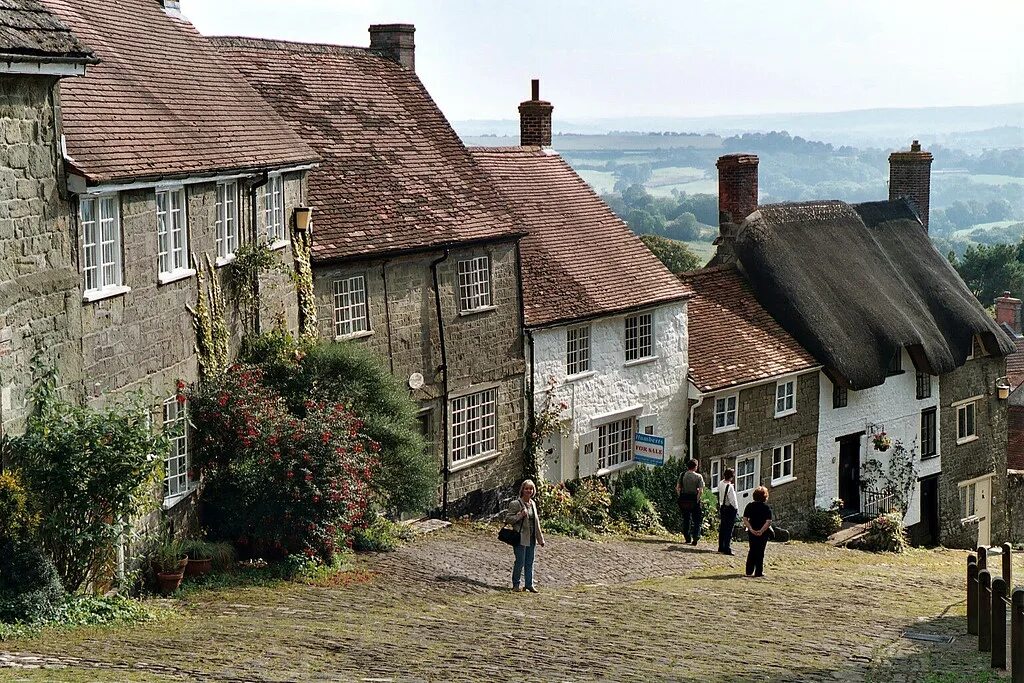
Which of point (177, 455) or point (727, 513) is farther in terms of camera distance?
point (727, 513)

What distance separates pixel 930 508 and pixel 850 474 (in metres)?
4.22

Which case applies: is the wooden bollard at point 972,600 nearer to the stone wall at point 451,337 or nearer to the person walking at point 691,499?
the person walking at point 691,499

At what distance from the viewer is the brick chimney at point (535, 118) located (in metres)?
34.9

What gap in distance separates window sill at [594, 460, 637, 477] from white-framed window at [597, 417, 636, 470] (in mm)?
42

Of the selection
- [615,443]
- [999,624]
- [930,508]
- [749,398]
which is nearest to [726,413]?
[749,398]

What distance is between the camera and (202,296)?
19.4m

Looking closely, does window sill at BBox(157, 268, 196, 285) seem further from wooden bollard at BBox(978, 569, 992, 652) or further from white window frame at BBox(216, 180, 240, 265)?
wooden bollard at BBox(978, 569, 992, 652)

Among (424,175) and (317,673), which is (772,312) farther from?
(317,673)

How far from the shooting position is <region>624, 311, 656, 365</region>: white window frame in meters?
31.2

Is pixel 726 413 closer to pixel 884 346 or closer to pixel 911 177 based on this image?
pixel 884 346

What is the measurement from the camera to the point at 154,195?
1759cm

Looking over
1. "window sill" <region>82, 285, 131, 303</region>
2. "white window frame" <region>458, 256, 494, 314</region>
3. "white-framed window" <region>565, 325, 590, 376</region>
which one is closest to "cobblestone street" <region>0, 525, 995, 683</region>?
"window sill" <region>82, 285, 131, 303</region>

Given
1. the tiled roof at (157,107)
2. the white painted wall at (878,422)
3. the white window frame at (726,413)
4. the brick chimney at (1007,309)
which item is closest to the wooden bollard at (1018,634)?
the tiled roof at (157,107)

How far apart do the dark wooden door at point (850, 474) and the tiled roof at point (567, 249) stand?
7431 millimetres
